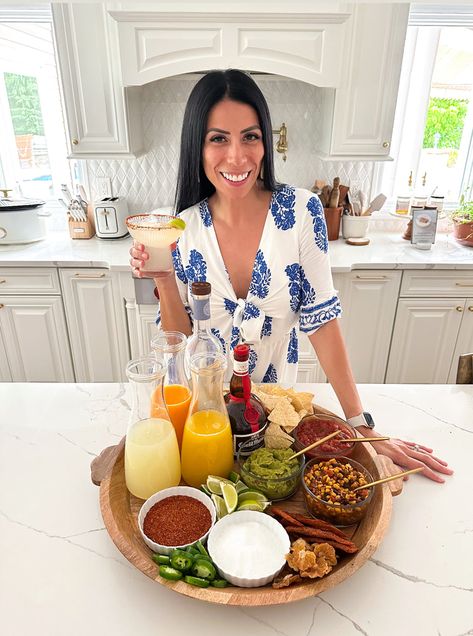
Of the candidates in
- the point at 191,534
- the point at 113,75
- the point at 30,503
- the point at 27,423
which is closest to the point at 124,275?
the point at 113,75

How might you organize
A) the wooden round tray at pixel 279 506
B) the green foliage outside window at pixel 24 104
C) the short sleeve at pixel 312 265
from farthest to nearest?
the green foliage outside window at pixel 24 104 → the short sleeve at pixel 312 265 → the wooden round tray at pixel 279 506

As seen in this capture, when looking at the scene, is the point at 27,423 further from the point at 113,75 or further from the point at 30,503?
the point at 113,75

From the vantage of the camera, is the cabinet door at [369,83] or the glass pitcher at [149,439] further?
the cabinet door at [369,83]

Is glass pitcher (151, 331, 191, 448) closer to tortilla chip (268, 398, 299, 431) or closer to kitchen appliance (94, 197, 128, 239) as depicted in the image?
tortilla chip (268, 398, 299, 431)

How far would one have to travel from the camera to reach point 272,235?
1475 millimetres

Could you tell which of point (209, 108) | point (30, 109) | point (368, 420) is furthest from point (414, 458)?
point (30, 109)

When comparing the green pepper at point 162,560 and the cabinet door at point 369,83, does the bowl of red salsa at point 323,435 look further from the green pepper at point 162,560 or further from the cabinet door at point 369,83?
the cabinet door at point 369,83

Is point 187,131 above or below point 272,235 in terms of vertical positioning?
above

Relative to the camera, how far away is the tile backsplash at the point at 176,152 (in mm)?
2799

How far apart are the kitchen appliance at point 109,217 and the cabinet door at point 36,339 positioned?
50cm

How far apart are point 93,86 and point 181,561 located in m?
2.40

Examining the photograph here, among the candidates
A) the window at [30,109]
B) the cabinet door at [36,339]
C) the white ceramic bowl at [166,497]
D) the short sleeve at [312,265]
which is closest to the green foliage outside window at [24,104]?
the window at [30,109]

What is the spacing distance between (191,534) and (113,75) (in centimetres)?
234

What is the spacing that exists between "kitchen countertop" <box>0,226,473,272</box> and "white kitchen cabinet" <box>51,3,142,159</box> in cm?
51
